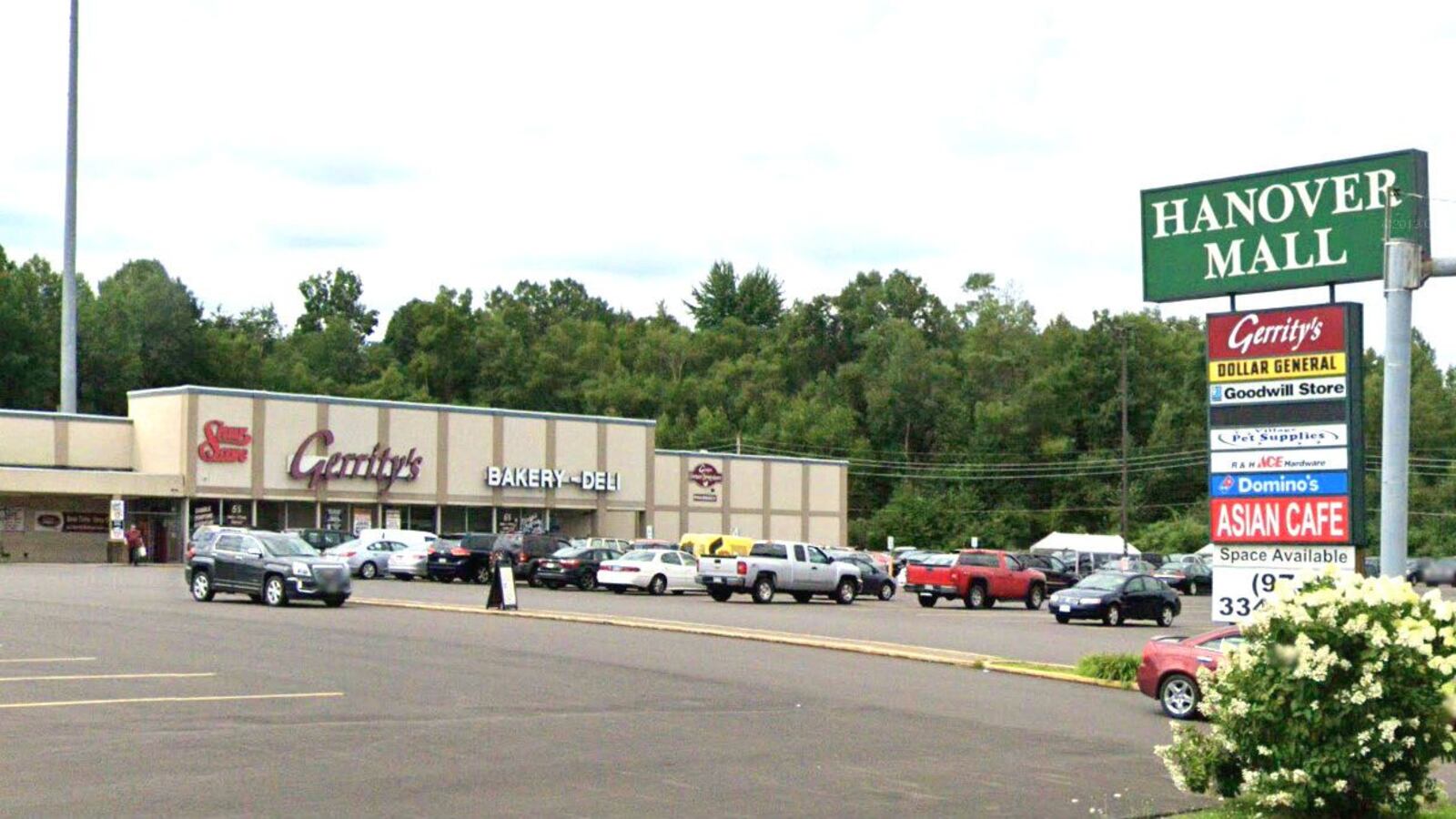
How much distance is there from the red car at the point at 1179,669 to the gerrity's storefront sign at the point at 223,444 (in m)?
50.8

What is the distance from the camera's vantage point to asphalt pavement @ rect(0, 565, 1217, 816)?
12.5 m

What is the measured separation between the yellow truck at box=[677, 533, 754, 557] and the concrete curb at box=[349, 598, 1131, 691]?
19706mm

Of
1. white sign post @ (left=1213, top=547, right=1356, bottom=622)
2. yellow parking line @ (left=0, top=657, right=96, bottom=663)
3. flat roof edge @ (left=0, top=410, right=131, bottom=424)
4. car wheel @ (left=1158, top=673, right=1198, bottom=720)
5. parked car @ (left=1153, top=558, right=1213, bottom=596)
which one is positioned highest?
flat roof edge @ (left=0, top=410, right=131, bottom=424)

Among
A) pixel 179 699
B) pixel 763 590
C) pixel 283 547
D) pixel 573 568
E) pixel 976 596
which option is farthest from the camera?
pixel 573 568

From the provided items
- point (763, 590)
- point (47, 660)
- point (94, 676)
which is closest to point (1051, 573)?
point (763, 590)

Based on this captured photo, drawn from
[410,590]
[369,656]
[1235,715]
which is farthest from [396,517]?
[1235,715]


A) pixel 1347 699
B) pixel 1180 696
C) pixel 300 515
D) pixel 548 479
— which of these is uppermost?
pixel 548 479

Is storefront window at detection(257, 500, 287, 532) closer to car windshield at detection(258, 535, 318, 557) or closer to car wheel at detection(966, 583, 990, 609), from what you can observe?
car wheel at detection(966, 583, 990, 609)

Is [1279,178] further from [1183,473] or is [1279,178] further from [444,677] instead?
[1183,473]

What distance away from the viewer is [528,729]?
16.3 metres

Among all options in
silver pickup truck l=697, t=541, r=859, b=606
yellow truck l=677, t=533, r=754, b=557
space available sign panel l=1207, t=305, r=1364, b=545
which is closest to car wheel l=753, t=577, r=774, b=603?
silver pickup truck l=697, t=541, r=859, b=606

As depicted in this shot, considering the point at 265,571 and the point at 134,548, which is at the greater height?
the point at 265,571

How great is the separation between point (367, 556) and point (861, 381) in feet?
250

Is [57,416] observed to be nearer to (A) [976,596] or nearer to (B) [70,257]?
(B) [70,257]
